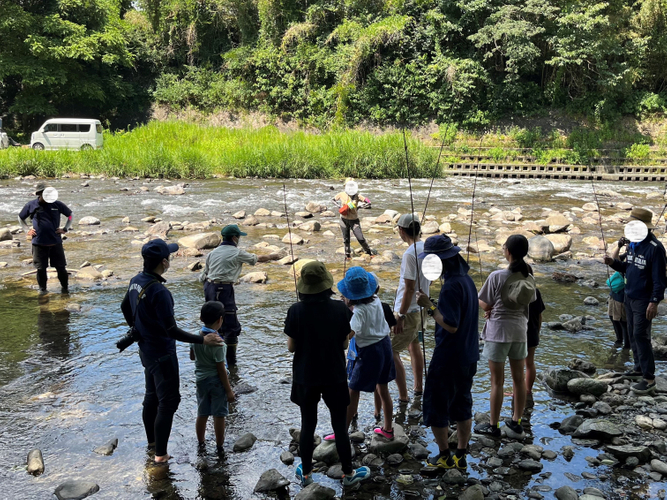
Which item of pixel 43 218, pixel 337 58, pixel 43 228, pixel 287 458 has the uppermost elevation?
pixel 337 58

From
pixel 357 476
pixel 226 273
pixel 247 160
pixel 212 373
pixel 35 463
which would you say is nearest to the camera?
pixel 357 476

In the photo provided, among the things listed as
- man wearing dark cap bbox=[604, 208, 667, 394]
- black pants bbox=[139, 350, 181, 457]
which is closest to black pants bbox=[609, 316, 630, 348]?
man wearing dark cap bbox=[604, 208, 667, 394]

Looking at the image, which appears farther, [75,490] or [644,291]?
[644,291]

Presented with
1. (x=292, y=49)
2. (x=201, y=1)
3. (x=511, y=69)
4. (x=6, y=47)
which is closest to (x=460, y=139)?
(x=511, y=69)

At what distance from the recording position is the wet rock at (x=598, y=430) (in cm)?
429

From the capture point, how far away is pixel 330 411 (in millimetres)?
3744

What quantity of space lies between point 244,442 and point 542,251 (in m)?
7.86

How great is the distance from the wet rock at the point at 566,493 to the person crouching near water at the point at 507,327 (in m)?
0.78

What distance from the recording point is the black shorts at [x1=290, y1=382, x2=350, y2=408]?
366 cm

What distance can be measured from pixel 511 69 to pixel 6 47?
28015mm

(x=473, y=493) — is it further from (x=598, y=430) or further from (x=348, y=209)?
(x=348, y=209)

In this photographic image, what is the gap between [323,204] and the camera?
16.3 meters

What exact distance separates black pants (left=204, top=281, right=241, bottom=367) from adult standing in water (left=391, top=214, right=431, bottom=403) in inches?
65.9

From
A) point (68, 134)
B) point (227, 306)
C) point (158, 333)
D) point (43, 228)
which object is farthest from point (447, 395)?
point (68, 134)
